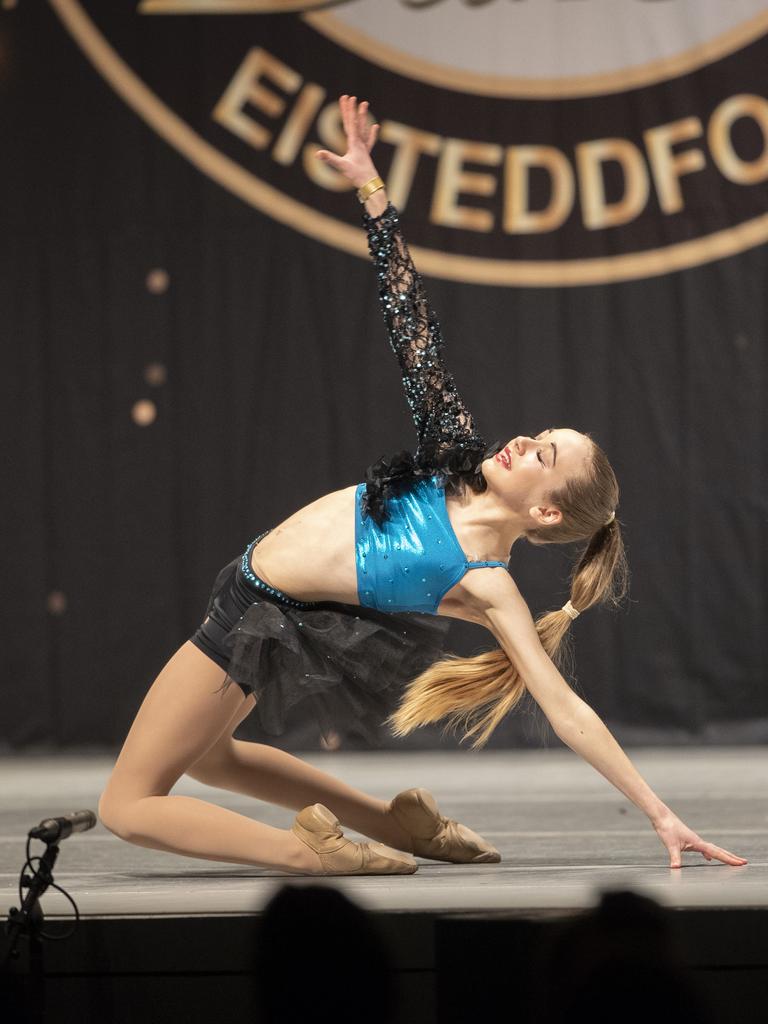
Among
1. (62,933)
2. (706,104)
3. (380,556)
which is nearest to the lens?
(62,933)

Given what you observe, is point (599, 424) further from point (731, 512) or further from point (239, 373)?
point (239, 373)

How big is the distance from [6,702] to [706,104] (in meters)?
2.97

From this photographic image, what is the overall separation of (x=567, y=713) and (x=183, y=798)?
67 centimetres

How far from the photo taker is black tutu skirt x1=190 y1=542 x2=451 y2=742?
229 centimetres

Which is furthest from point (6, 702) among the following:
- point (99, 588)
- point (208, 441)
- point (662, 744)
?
point (662, 744)

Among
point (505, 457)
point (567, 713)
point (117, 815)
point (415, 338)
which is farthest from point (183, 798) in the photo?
point (415, 338)

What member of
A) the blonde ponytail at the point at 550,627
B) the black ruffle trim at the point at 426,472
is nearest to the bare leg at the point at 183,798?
the blonde ponytail at the point at 550,627

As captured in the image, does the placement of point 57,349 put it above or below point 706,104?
below

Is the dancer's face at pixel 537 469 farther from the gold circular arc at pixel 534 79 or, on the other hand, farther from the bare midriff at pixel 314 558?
the gold circular arc at pixel 534 79

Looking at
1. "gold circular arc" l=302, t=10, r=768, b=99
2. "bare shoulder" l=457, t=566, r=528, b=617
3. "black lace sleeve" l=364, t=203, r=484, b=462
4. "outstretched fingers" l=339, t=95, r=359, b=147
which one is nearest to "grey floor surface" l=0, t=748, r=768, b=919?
"bare shoulder" l=457, t=566, r=528, b=617

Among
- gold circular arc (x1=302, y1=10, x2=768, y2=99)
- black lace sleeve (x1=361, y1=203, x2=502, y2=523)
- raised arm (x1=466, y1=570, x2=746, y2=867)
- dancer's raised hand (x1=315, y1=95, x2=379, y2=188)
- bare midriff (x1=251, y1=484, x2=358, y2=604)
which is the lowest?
raised arm (x1=466, y1=570, x2=746, y2=867)

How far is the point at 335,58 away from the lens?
14.2 feet

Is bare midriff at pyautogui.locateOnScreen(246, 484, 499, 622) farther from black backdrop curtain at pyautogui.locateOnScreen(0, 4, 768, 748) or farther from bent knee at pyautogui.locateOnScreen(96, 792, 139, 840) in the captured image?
black backdrop curtain at pyautogui.locateOnScreen(0, 4, 768, 748)

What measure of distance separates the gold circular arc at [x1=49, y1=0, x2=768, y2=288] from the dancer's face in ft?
6.97
